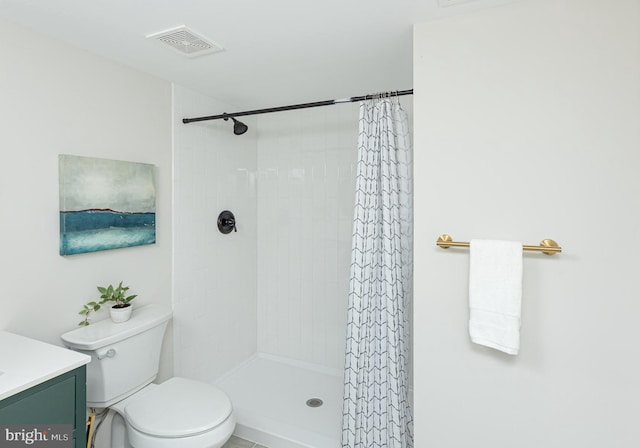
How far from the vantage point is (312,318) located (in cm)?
307

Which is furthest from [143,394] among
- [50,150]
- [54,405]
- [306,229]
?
[306,229]

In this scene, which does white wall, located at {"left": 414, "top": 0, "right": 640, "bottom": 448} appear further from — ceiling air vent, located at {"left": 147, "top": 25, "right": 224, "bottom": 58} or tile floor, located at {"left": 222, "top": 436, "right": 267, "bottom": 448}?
tile floor, located at {"left": 222, "top": 436, "right": 267, "bottom": 448}

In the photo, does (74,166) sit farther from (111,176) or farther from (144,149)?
(144,149)

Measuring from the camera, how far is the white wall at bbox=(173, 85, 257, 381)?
244cm

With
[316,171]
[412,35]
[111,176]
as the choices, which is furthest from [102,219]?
[412,35]

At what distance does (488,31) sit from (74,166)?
1984 mm

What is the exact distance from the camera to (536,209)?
139cm

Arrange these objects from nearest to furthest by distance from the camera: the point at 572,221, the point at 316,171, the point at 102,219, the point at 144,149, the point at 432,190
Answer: the point at 572,221 < the point at 432,190 < the point at 102,219 < the point at 144,149 < the point at 316,171

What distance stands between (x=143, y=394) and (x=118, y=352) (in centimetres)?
29

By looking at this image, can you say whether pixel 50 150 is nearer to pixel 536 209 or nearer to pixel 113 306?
pixel 113 306

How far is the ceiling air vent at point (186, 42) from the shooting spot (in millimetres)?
1637

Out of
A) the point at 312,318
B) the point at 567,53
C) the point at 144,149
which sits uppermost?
the point at 567,53

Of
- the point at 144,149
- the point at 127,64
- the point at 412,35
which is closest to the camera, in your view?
the point at 412,35

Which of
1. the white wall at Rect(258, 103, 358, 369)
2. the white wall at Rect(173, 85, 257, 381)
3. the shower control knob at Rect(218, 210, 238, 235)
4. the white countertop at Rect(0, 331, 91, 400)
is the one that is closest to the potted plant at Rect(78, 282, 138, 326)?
the white countertop at Rect(0, 331, 91, 400)
